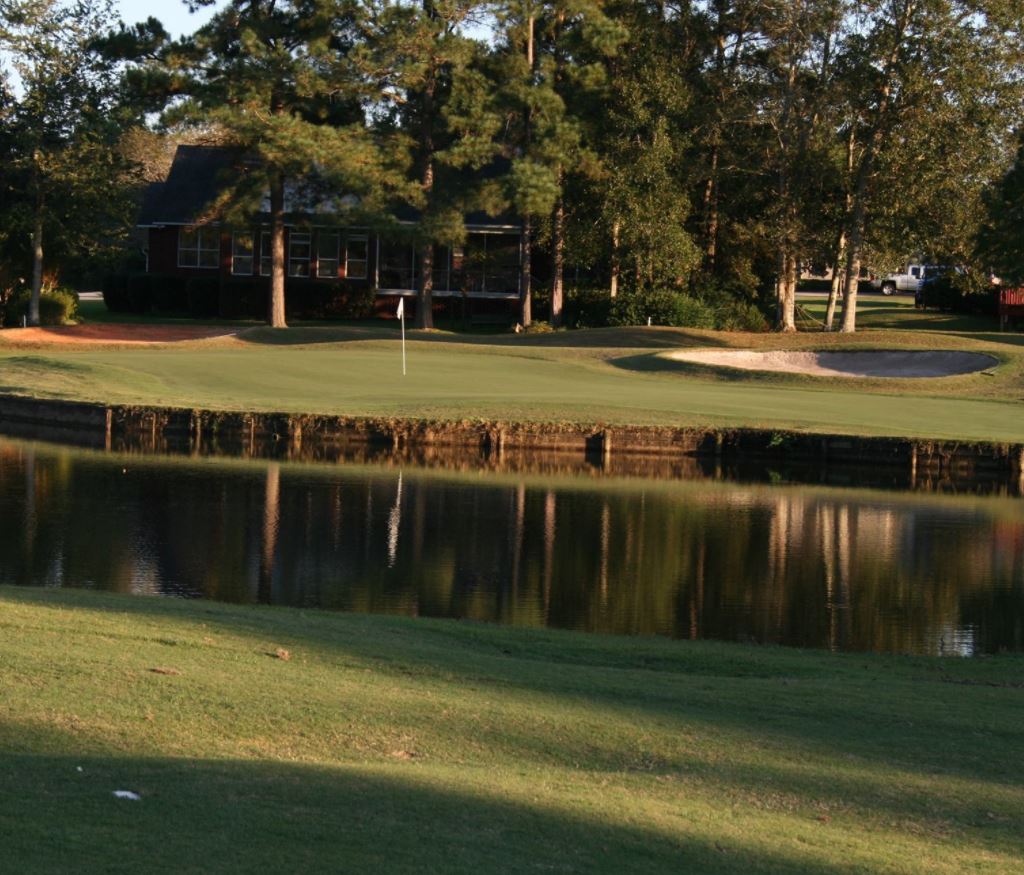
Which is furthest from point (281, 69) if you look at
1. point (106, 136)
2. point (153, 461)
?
point (153, 461)

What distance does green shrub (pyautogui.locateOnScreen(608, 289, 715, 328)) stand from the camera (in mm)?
52875

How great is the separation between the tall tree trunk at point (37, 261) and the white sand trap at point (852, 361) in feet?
85.0

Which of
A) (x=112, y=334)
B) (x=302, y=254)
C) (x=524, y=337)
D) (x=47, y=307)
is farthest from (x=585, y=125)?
(x=47, y=307)

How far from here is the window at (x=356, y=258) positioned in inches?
2468

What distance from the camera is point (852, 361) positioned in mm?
42438

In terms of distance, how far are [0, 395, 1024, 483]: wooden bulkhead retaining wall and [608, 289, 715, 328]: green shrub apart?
2332 centimetres

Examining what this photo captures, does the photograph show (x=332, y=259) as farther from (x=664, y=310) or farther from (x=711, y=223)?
(x=664, y=310)

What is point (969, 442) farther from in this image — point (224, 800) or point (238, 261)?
point (238, 261)

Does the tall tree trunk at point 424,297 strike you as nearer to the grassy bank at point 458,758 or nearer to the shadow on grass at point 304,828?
the grassy bank at point 458,758

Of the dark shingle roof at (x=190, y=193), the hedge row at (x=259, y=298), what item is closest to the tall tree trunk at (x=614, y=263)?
the dark shingle roof at (x=190, y=193)

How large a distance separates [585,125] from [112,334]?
19.2m

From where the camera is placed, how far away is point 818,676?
11.3 metres

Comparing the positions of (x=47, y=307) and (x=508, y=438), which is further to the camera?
(x=47, y=307)

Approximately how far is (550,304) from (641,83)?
32.1ft
